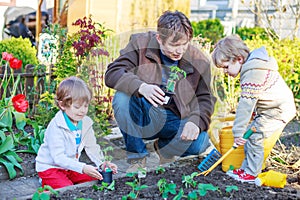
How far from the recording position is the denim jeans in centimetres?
349

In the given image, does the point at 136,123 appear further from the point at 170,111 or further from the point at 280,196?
the point at 280,196

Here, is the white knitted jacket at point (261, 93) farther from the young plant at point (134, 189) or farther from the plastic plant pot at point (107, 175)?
the plastic plant pot at point (107, 175)

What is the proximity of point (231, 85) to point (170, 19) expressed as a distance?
3.03 meters

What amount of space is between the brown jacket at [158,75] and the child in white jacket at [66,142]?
0.33 m

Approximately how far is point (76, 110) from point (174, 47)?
2.54 ft

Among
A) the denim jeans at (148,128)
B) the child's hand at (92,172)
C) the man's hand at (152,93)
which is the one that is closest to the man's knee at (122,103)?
the denim jeans at (148,128)

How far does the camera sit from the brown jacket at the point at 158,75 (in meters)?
3.43

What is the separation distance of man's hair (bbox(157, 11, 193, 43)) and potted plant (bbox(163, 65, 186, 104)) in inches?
8.9

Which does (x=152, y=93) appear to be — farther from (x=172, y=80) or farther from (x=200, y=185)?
(x=200, y=185)

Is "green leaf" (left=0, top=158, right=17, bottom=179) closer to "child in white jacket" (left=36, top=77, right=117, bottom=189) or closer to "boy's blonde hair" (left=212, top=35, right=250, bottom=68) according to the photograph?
"child in white jacket" (left=36, top=77, right=117, bottom=189)

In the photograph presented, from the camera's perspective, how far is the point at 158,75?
3.54 m

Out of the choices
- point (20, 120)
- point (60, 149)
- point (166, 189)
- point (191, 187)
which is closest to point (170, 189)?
point (166, 189)

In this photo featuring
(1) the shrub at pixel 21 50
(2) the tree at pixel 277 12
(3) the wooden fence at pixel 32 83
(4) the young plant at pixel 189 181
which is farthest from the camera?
(2) the tree at pixel 277 12

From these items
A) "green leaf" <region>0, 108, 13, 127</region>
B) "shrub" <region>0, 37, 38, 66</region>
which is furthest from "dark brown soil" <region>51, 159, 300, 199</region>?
"shrub" <region>0, 37, 38, 66</region>
